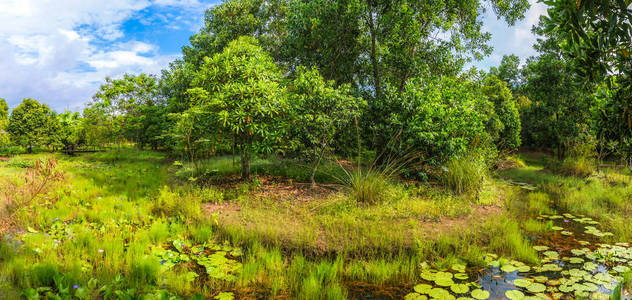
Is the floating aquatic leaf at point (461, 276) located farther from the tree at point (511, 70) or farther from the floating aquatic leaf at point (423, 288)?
the tree at point (511, 70)

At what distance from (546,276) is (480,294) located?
4.04ft

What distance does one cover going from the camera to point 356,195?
6934mm

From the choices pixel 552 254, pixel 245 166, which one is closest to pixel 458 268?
pixel 552 254

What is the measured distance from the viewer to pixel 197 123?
28.3 feet

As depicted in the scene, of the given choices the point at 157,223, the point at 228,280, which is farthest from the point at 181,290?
the point at 157,223

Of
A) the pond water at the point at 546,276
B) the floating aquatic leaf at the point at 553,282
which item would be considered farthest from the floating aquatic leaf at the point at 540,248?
the floating aquatic leaf at the point at 553,282

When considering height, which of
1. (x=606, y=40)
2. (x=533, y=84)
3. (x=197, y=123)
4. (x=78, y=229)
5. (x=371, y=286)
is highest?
(x=533, y=84)

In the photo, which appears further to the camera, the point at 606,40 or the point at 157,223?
the point at 157,223

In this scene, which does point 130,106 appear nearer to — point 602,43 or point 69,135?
point 69,135

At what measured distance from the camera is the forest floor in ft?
12.4

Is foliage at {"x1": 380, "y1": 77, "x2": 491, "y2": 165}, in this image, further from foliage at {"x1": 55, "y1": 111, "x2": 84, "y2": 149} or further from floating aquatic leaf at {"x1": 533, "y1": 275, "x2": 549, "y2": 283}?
foliage at {"x1": 55, "y1": 111, "x2": 84, "y2": 149}

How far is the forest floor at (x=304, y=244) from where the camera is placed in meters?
3.79

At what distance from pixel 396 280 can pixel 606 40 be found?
352 cm

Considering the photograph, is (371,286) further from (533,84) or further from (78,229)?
(533,84)
